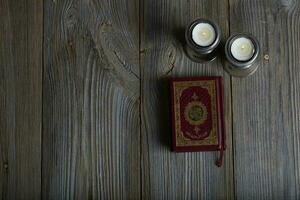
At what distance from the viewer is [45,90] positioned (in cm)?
108

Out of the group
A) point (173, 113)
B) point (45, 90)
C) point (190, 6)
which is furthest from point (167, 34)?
point (45, 90)

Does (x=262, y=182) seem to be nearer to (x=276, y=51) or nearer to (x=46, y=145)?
(x=276, y=51)

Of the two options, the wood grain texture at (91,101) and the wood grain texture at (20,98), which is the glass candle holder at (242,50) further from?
the wood grain texture at (20,98)

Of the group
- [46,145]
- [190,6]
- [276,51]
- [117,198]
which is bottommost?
[117,198]

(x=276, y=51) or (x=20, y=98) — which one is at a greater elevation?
(x=276, y=51)

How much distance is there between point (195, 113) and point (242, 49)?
18 centimetres

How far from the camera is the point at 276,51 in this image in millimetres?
1071

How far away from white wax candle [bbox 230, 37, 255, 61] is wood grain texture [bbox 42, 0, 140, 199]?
23 cm

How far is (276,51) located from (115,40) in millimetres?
380

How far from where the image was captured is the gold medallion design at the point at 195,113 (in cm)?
102

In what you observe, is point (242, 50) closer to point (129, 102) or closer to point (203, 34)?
point (203, 34)

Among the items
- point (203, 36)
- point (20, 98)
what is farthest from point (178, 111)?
point (20, 98)

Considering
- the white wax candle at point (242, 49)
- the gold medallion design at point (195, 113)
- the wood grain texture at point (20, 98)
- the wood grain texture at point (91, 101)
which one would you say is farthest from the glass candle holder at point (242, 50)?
the wood grain texture at point (20, 98)

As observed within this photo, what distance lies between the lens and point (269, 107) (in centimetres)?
106
